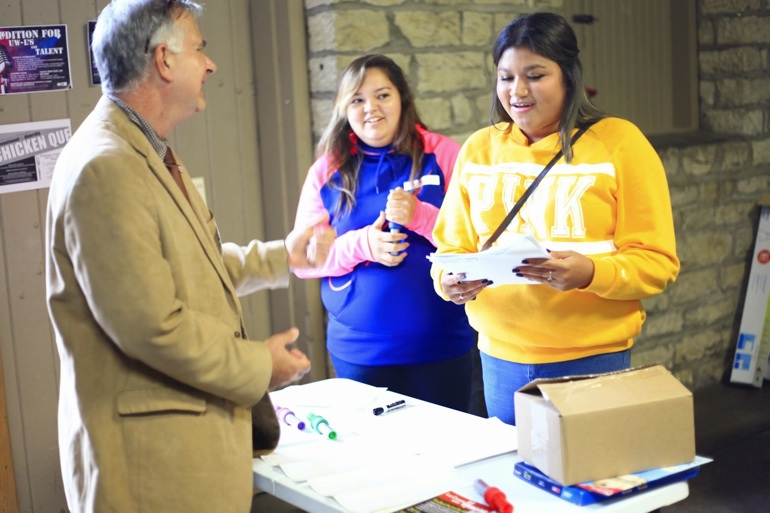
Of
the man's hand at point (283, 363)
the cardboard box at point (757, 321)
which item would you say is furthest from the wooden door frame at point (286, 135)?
the cardboard box at point (757, 321)

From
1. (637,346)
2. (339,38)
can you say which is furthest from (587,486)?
(637,346)

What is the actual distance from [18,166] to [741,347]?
4200 millimetres

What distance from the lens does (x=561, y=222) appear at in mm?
2465

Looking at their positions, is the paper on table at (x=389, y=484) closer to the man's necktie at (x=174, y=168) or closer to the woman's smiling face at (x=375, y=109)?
the man's necktie at (x=174, y=168)

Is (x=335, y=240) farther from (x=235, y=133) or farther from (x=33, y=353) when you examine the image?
(x=33, y=353)

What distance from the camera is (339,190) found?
3.26 metres

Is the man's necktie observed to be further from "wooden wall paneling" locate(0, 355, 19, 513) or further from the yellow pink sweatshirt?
"wooden wall paneling" locate(0, 355, 19, 513)

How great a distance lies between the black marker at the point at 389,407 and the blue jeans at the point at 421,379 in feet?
1.84

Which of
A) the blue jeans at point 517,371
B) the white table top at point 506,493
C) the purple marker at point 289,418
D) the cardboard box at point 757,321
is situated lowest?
the cardboard box at point 757,321

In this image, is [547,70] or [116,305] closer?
[116,305]

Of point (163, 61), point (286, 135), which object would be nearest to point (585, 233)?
point (163, 61)

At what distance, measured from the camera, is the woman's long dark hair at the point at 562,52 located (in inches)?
99.3

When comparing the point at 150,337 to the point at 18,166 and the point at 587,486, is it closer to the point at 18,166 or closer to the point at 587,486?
the point at 587,486

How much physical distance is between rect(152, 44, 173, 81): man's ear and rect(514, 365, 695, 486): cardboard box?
1.02 m
